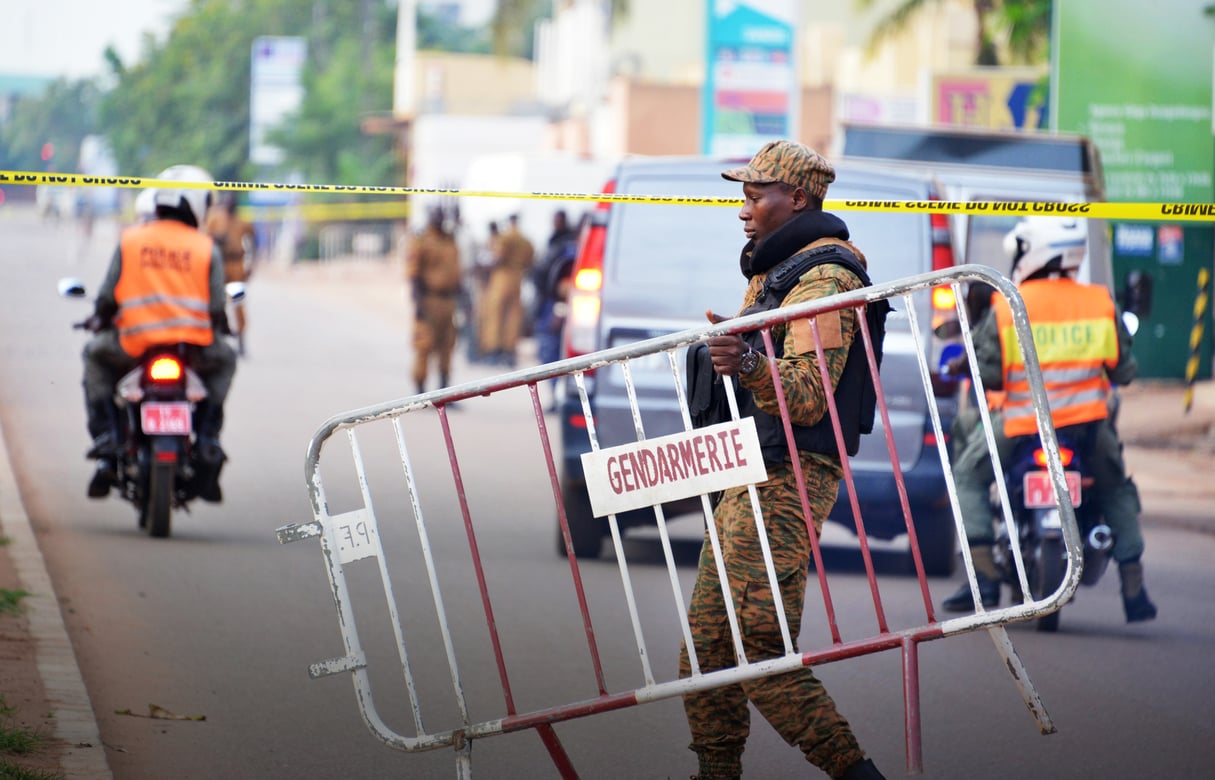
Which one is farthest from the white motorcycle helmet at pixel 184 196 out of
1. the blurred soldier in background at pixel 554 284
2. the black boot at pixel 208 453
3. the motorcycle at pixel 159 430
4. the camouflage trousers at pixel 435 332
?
the blurred soldier in background at pixel 554 284

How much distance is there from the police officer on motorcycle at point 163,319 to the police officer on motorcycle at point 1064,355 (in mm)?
3844

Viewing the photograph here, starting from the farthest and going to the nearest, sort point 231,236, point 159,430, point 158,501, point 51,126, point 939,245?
point 51,126
point 231,236
point 158,501
point 159,430
point 939,245

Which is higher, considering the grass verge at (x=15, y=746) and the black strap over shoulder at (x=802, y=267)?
the black strap over shoulder at (x=802, y=267)

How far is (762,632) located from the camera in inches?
183

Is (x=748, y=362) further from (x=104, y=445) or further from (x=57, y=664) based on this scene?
(x=104, y=445)

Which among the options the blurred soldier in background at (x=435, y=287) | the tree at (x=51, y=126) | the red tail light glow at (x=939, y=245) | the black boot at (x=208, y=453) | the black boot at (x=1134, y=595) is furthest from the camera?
the tree at (x=51, y=126)

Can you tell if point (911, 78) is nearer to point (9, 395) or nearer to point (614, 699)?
point (9, 395)

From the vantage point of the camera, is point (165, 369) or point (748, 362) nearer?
point (748, 362)

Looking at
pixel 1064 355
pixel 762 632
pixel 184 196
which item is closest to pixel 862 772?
pixel 762 632

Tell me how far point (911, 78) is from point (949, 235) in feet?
116

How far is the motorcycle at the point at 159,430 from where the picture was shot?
928cm

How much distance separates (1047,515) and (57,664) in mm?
3868

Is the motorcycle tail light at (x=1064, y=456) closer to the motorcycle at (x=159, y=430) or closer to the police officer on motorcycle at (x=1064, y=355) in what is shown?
the police officer on motorcycle at (x=1064, y=355)

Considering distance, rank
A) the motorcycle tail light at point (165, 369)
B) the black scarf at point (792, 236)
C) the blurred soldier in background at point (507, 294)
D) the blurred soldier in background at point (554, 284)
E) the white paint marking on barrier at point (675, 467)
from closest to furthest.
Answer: the white paint marking on barrier at point (675, 467) → the black scarf at point (792, 236) → the motorcycle tail light at point (165, 369) → the blurred soldier in background at point (554, 284) → the blurred soldier in background at point (507, 294)
